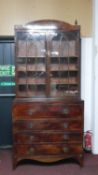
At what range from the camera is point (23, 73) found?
369cm

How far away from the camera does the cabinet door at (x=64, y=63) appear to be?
3652mm

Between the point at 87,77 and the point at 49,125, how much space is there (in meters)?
1.01

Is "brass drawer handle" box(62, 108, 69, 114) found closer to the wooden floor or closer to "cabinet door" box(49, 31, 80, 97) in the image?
"cabinet door" box(49, 31, 80, 97)

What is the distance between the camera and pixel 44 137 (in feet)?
11.5

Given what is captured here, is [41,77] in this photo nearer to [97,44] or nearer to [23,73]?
[23,73]

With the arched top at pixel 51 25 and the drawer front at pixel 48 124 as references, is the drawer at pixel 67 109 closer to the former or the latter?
the drawer front at pixel 48 124

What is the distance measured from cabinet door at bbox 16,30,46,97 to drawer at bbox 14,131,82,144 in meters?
0.51

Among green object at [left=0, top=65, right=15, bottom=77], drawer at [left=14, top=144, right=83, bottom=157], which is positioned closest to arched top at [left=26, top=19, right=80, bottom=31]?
green object at [left=0, top=65, right=15, bottom=77]

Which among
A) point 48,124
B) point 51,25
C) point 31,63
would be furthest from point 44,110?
point 51,25

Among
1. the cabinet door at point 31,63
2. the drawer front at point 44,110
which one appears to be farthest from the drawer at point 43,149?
the cabinet door at point 31,63

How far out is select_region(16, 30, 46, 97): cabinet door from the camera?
11.9 ft

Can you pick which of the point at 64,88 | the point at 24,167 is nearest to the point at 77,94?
the point at 64,88

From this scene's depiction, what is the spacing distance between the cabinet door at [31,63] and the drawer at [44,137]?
510 mm

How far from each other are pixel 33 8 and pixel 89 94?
1456 millimetres
